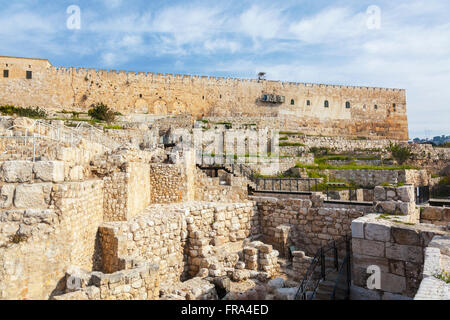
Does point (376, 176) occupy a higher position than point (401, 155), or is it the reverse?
point (401, 155)

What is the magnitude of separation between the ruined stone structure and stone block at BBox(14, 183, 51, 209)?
30.8 metres

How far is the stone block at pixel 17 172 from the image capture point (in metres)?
4.59

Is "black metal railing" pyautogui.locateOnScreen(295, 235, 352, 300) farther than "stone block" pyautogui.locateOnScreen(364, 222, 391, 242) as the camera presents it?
Yes

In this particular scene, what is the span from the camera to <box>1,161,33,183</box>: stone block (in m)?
4.59

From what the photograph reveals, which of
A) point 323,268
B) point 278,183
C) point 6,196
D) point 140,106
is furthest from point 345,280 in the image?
point 140,106

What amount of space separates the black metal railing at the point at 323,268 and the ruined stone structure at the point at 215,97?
1124 inches

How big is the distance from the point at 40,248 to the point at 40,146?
8.75ft

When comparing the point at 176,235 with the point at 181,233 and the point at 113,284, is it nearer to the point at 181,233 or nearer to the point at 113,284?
the point at 181,233

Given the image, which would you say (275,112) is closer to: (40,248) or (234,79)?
(234,79)

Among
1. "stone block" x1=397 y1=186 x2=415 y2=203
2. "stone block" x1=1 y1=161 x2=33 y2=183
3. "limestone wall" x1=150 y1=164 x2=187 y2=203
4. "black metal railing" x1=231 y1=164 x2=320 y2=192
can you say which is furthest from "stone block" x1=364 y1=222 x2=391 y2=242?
"black metal railing" x1=231 y1=164 x2=320 y2=192

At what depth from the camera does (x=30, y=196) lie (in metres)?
4.43

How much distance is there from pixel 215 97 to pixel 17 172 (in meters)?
38.4

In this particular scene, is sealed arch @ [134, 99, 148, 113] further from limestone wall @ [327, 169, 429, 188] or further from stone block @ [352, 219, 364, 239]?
stone block @ [352, 219, 364, 239]

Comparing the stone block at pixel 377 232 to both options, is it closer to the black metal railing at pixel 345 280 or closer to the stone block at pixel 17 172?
the black metal railing at pixel 345 280
